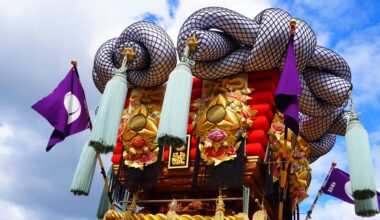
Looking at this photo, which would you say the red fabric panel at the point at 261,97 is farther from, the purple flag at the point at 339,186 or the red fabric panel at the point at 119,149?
the purple flag at the point at 339,186

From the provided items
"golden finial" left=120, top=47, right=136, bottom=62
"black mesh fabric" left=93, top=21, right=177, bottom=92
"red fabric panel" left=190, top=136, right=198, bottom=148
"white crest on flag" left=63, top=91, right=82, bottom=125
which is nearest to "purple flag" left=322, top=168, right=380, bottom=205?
"red fabric panel" left=190, top=136, right=198, bottom=148

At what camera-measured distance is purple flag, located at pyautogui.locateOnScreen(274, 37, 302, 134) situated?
9.64 metres

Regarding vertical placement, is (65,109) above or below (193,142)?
above

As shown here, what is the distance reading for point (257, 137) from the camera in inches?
427

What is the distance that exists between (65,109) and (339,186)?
8.63 m

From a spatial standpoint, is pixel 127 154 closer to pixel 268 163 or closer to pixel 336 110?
pixel 268 163

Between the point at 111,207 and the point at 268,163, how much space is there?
4149 mm

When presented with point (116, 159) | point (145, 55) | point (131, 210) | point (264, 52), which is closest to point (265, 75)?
point (264, 52)

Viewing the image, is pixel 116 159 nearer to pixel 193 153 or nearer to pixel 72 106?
pixel 72 106

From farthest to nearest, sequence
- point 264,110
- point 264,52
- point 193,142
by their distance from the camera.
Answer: point 193,142, point 264,110, point 264,52

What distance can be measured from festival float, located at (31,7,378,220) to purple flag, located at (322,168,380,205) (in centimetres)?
204

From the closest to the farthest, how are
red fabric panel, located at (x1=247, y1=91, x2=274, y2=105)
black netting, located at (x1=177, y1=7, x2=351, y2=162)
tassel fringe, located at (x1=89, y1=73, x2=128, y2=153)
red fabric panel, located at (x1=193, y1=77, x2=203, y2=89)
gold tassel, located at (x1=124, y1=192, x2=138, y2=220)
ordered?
tassel fringe, located at (x1=89, y1=73, x2=128, y2=153) < gold tassel, located at (x1=124, y1=192, x2=138, y2=220) < black netting, located at (x1=177, y1=7, x2=351, y2=162) < red fabric panel, located at (x1=247, y1=91, x2=274, y2=105) < red fabric panel, located at (x1=193, y1=77, x2=203, y2=89)

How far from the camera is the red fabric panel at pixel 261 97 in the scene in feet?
37.1

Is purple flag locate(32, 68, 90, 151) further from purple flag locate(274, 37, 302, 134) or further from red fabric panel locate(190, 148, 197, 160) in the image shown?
purple flag locate(274, 37, 302, 134)
